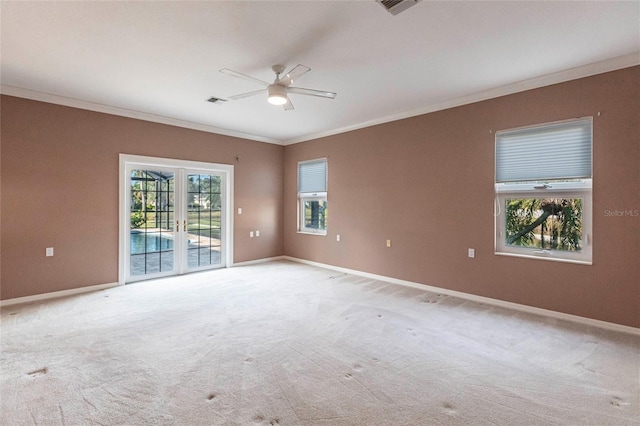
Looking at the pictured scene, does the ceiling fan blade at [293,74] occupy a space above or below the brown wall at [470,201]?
above

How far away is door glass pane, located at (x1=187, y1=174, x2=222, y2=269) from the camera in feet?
18.8

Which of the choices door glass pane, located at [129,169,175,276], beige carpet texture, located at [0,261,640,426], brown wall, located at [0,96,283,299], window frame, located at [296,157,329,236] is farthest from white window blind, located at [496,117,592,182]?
door glass pane, located at [129,169,175,276]

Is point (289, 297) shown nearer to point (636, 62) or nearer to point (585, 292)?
point (585, 292)

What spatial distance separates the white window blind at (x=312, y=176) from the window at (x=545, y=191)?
10.6 feet

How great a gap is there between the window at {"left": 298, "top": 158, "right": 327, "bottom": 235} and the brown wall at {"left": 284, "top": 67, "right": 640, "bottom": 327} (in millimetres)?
209

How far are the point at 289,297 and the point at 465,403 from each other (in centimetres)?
266

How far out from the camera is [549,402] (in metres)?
2.05

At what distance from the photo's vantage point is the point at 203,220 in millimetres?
5930

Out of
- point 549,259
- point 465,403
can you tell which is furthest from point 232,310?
point 549,259

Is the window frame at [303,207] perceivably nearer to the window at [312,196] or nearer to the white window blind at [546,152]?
the window at [312,196]

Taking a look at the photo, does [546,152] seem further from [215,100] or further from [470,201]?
[215,100]

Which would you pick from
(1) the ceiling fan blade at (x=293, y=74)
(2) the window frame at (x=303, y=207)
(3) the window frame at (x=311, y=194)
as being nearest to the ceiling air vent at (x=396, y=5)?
(1) the ceiling fan blade at (x=293, y=74)

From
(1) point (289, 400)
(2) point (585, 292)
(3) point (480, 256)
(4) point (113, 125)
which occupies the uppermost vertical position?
(4) point (113, 125)

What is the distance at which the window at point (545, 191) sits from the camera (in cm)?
342
